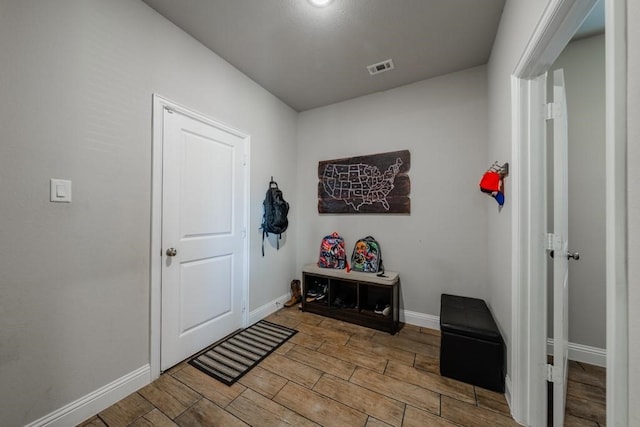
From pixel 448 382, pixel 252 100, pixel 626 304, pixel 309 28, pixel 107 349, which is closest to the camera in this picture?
pixel 626 304

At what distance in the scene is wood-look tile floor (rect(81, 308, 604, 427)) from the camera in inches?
52.6

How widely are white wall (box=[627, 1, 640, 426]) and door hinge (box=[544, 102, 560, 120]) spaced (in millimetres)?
935

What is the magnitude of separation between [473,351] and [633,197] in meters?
1.50

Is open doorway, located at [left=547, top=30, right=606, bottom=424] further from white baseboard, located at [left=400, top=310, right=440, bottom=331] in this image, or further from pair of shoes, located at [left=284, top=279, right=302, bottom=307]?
pair of shoes, located at [left=284, top=279, right=302, bottom=307]

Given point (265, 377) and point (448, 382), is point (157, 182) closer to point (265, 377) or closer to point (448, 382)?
point (265, 377)

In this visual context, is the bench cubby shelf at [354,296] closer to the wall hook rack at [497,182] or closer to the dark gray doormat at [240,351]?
the dark gray doormat at [240,351]

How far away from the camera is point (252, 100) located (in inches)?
99.9

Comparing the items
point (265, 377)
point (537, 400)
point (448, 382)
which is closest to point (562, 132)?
point (537, 400)

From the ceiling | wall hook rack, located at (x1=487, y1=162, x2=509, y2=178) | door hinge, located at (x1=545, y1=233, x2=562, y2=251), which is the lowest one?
door hinge, located at (x1=545, y1=233, x2=562, y2=251)

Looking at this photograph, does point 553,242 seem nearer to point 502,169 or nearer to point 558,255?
point 558,255

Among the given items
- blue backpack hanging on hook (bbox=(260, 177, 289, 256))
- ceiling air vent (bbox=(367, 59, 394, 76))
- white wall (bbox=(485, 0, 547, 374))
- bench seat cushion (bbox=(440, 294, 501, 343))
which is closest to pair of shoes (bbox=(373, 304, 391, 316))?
bench seat cushion (bbox=(440, 294, 501, 343))

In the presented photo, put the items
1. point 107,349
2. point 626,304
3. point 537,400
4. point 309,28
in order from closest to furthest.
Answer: point 626,304 → point 537,400 → point 107,349 → point 309,28

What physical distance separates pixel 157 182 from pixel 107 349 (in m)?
1.11

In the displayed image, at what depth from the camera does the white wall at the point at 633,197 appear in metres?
0.50
